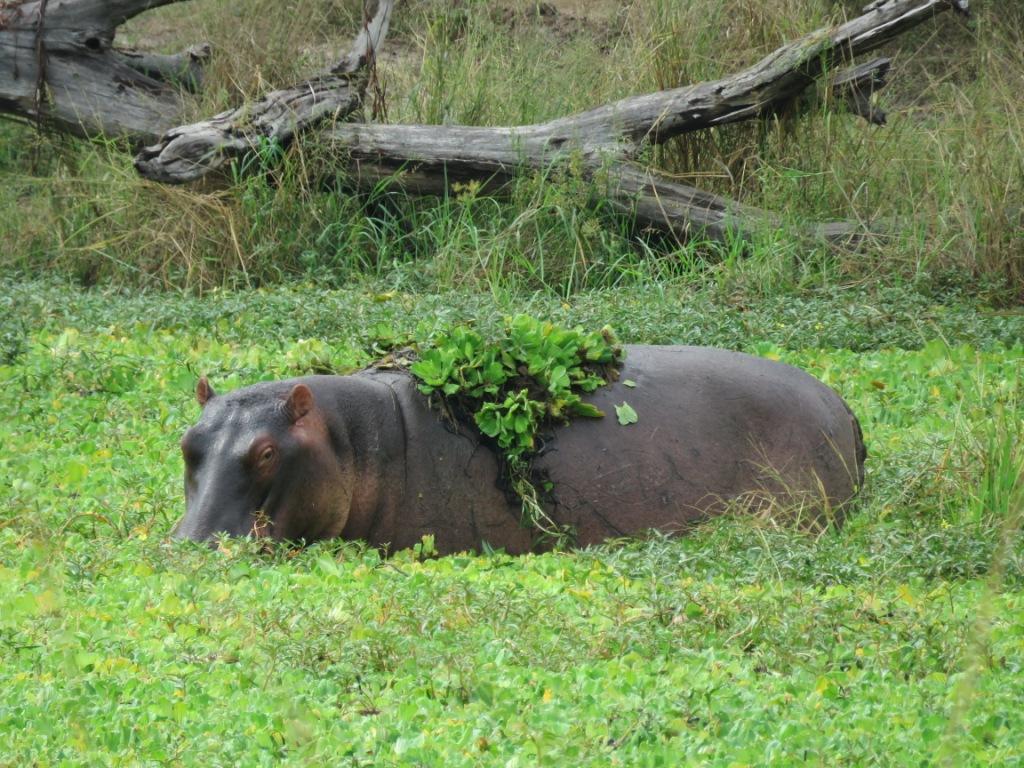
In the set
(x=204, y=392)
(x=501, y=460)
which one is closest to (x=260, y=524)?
(x=204, y=392)

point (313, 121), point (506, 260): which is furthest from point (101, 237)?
point (506, 260)

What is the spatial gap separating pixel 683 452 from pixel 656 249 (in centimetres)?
475

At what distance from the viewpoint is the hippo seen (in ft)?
16.0

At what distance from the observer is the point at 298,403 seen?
496 centimetres

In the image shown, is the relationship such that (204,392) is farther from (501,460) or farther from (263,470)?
(501,460)

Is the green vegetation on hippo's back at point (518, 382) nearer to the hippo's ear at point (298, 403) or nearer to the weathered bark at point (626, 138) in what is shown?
the hippo's ear at point (298, 403)

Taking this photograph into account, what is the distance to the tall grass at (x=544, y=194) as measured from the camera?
9.45 metres

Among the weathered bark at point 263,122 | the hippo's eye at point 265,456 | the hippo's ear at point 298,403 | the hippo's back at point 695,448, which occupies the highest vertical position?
the weathered bark at point 263,122

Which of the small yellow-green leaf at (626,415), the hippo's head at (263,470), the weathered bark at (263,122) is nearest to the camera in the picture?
the hippo's head at (263,470)

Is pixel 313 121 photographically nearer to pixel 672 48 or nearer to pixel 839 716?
pixel 672 48

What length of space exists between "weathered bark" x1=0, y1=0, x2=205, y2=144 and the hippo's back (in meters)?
6.26

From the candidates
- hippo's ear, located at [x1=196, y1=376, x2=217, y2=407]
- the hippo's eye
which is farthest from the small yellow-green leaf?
hippo's ear, located at [x1=196, y1=376, x2=217, y2=407]

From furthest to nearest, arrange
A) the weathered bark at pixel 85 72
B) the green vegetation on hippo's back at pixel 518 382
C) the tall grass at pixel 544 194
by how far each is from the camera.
A: 1. the weathered bark at pixel 85 72
2. the tall grass at pixel 544 194
3. the green vegetation on hippo's back at pixel 518 382

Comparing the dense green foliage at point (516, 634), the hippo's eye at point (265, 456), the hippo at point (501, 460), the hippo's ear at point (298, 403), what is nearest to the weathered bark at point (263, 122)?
the dense green foliage at point (516, 634)
